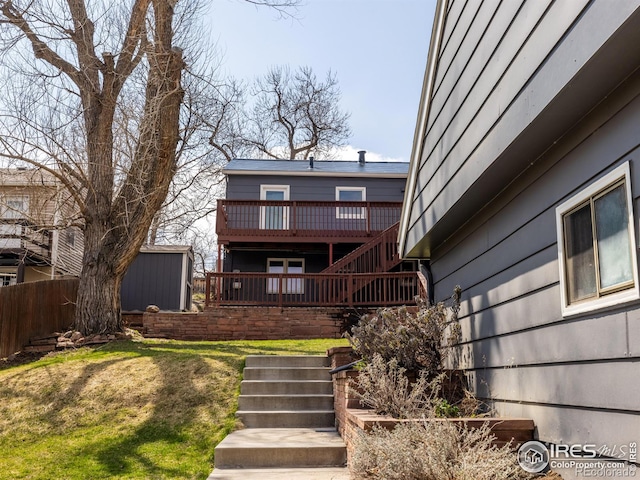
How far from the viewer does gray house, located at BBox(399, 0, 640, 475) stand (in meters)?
2.80

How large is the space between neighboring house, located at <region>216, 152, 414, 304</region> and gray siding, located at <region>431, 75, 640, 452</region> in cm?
923

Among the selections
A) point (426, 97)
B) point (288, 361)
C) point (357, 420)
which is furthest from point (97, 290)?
point (357, 420)


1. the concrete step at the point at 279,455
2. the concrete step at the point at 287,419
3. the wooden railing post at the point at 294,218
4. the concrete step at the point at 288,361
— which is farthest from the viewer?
the wooden railing post at the point at 294,218

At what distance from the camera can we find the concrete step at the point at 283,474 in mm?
4980

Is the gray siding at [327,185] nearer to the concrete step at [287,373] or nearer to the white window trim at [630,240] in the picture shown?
the concrete step at [287,373]

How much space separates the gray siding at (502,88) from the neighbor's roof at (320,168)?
13742 millimetres

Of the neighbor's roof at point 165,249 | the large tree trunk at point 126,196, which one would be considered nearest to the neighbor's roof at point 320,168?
the neighbor's roof at point 165,249

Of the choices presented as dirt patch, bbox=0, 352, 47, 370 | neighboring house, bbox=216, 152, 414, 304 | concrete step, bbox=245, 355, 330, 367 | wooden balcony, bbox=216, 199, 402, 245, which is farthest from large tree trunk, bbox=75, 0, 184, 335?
wooden balcony, bbox=216, 199, 402, 245

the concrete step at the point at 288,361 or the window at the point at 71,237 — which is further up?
the window at the point at 71,237

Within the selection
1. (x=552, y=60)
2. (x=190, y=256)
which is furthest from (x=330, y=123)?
(x=552, y=60)

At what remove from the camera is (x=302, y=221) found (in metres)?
17.7

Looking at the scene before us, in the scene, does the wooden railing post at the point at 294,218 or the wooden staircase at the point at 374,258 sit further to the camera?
the wooden railing post at the point at 294,218

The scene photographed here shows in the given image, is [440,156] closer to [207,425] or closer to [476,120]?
[476,120]

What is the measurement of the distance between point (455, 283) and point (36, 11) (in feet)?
30.9
